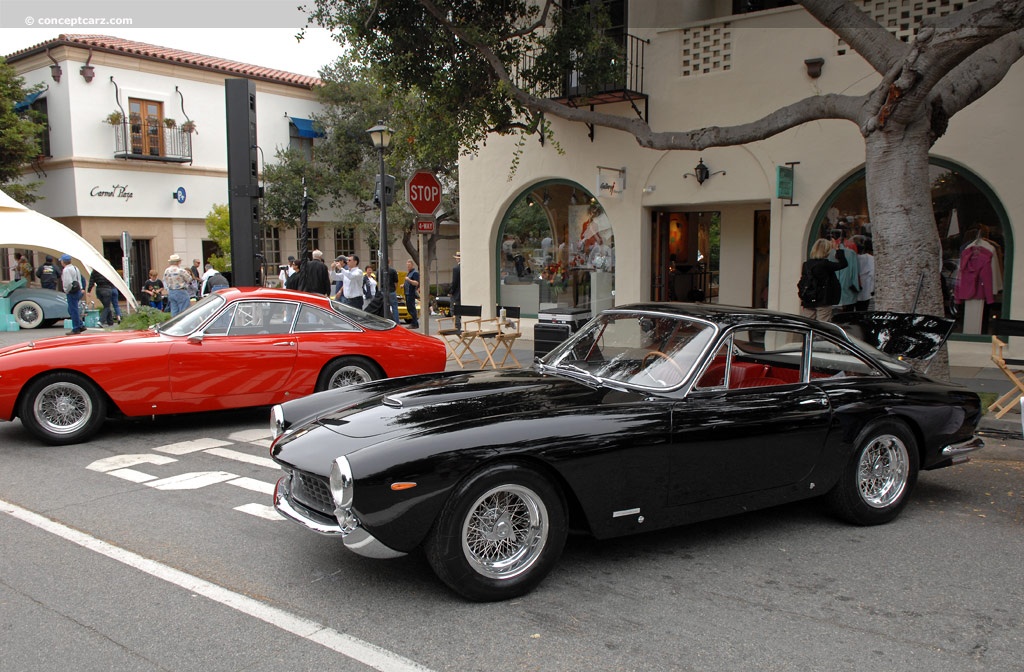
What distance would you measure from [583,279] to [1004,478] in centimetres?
919

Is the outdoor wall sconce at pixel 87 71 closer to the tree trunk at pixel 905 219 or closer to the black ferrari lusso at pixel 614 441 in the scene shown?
the black ferrari lusso at pixel 614 441

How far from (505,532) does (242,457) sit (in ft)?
12.5

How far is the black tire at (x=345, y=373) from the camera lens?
27.7ft

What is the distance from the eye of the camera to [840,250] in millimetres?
11469

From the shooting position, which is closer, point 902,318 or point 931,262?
point 902,318

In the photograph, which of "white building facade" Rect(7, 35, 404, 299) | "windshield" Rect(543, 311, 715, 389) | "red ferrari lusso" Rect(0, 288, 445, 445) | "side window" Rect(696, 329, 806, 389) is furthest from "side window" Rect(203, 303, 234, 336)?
"white building facade" Rect(7, 35, 404, 299)

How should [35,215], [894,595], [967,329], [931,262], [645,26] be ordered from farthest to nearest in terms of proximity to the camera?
1. [35,215]
2. [645,26]
3. [967,329]
4. [931,262]
5. [894,595]

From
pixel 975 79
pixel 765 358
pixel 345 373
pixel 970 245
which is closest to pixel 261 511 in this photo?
pixel 345 373

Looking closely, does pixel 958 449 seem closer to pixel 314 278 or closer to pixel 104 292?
pixel 314 278

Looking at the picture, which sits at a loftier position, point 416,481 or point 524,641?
point 416,481

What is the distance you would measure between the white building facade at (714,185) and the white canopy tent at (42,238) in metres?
9.64

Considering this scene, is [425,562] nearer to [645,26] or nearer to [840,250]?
[840,250]

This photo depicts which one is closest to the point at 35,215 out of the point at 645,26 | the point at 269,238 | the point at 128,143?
the point at 128,143

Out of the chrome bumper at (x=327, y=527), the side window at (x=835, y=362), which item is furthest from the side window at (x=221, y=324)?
the side window at (x=835, y=362)
